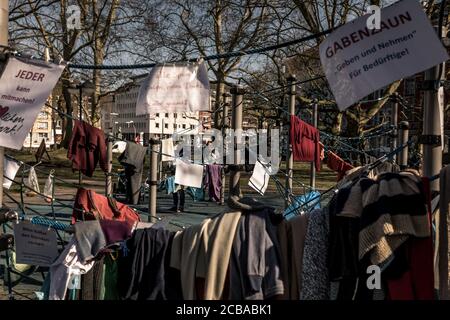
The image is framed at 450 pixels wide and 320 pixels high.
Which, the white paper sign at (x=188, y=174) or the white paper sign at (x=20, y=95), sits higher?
the white paper sign at (x=20, y=95)

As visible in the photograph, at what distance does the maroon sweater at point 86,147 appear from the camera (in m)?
6.34

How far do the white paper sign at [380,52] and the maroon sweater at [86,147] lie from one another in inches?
174

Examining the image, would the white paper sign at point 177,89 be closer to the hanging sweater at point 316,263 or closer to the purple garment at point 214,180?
the hanging sweater at point 316,263

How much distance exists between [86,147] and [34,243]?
126 inches

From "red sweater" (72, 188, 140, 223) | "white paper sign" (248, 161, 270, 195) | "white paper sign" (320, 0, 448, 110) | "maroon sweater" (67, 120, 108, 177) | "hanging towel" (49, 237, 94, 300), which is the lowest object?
"hanging towel" (49, 237, 94, 300)

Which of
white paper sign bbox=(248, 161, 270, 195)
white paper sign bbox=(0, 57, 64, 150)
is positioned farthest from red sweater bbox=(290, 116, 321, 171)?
white paper sign bbox=(0, 57, 64, 150)

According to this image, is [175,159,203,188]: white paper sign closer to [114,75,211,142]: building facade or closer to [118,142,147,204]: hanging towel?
[114,75,211,142]: building facade

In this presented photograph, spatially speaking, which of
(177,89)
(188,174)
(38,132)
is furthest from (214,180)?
(38,132)

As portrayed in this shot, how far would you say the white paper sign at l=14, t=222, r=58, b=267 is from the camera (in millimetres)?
3291

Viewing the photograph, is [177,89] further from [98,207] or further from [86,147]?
[86,147]

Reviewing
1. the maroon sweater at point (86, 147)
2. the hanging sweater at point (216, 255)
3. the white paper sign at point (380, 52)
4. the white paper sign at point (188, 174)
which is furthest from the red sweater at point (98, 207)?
the white paper sign at point (380, 52)

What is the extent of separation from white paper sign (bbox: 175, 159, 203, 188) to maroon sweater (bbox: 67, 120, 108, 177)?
1.04 meters

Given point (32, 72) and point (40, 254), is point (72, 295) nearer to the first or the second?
point (40, 254)

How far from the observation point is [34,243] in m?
3.31
